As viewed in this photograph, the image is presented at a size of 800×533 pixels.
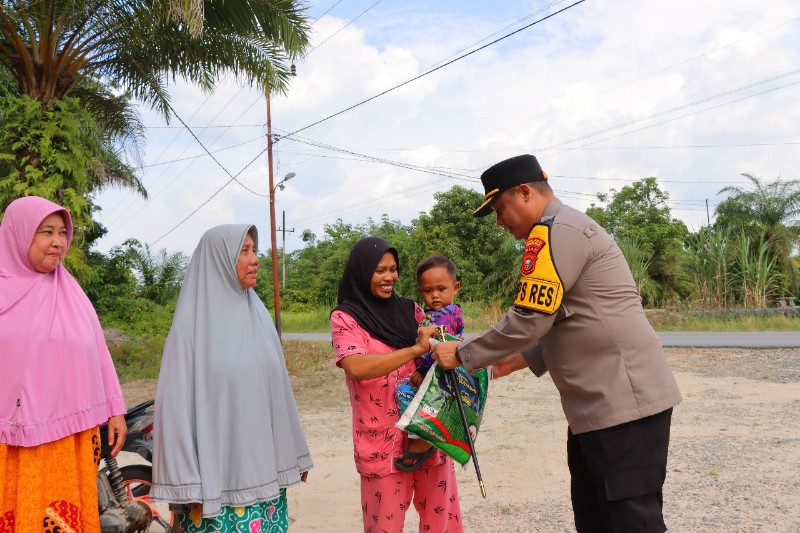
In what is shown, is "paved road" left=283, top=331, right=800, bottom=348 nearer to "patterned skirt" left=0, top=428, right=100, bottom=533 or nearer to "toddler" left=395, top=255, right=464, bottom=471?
"toddler" left=395, top=255, right=464, bottom=471

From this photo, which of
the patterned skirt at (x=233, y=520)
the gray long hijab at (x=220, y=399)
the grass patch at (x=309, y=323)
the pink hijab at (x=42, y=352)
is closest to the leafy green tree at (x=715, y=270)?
the grass patch at (x=309, y=323)

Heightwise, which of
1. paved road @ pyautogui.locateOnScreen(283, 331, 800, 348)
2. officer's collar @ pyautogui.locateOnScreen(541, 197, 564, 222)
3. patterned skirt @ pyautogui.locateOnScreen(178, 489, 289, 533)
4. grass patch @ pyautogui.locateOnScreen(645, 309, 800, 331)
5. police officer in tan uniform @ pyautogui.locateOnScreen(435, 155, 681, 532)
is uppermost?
officer's collar @ pyautogui.locateOnScreen(541, 197, 564, 222)

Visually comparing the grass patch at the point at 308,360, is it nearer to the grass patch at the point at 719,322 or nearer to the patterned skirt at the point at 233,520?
the grass patch at the point at 719,322

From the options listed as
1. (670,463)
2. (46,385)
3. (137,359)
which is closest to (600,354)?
(46,385)

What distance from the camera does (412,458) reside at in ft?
9.80

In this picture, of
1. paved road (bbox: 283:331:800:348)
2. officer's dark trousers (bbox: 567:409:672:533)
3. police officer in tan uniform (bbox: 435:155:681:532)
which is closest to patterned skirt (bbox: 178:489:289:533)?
police officer in tan uniform (bbox: 435:155:681:532)

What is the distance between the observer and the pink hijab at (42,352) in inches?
112

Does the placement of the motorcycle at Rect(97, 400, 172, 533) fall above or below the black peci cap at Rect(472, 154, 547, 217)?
below

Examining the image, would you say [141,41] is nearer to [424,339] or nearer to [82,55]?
[82,55]

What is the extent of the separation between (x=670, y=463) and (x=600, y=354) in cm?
329

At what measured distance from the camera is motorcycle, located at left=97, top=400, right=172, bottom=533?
11.0ft

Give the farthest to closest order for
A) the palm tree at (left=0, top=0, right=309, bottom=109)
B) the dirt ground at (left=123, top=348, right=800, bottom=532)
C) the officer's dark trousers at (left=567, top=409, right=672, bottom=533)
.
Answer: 1. the palm tree at (left=0, top=0, right=309, bottom=109)
2. the dirt ground at (left=123, top=348, right=800, bottom=532)
3. the officer's dark trousers at (left=567, top=409, right=672, bottom=533)

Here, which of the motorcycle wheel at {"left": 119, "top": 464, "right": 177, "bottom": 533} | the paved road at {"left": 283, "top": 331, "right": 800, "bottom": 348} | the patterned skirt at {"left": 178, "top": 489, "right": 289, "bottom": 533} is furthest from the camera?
the paved road at {"left": 283, "top": 331, "right": 800, "bottom": 348}

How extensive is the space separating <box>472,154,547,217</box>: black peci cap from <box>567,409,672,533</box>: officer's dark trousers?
101 centimetres
